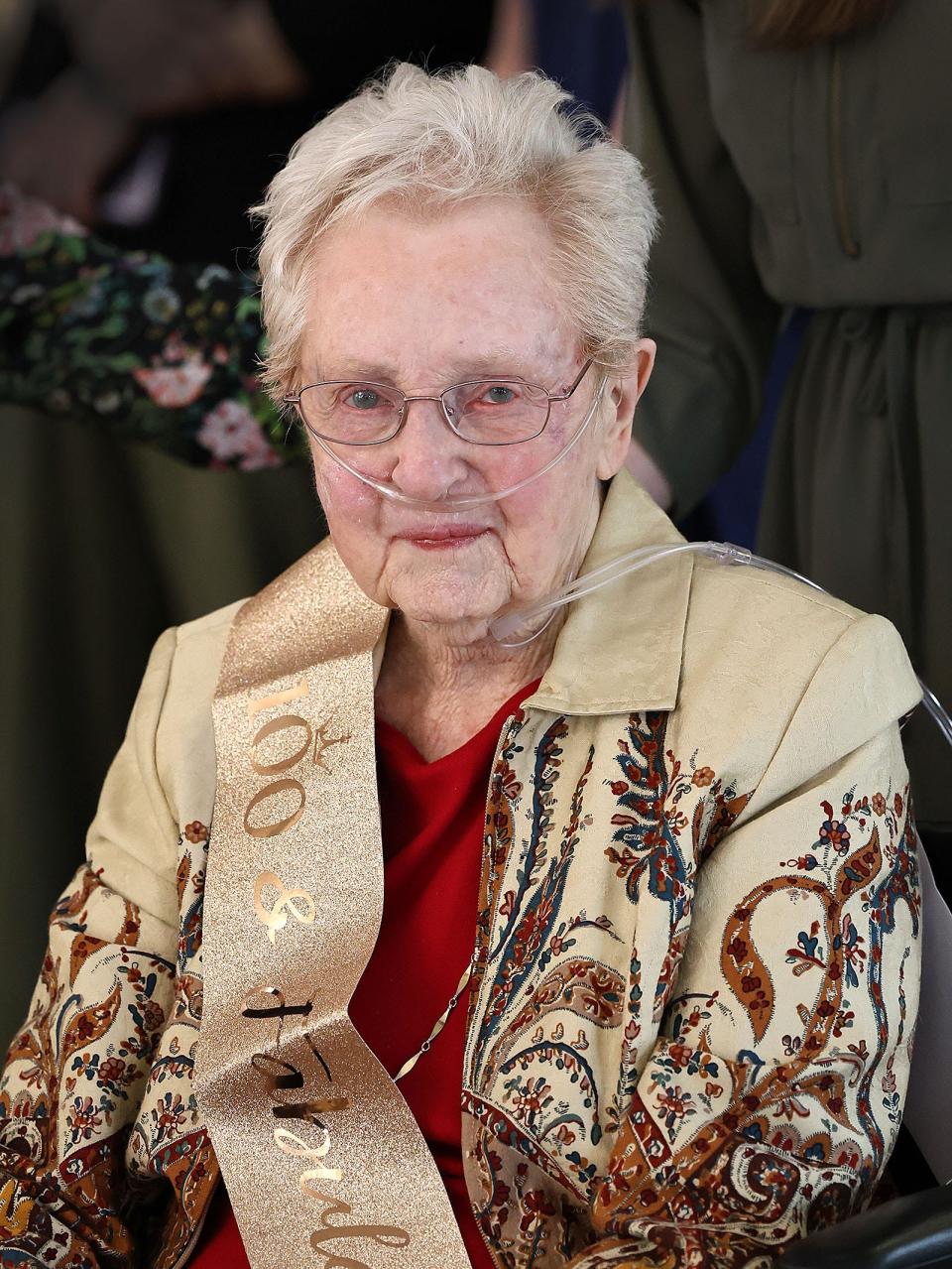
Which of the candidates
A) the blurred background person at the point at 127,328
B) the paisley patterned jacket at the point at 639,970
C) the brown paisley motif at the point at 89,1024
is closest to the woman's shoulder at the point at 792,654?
the paisley patterned jacket at the point at 639,970

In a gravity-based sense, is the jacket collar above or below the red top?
above

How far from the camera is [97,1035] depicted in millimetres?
1636

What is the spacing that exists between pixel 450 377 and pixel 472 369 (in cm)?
2

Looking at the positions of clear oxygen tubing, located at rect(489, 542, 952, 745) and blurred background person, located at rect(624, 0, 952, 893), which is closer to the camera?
clear oxygen tubing, located at rect(489, 542, 952, 745)

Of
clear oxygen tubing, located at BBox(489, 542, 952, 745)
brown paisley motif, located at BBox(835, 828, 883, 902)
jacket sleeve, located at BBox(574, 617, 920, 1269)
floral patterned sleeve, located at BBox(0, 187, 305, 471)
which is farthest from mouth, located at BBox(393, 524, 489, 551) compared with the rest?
floral patterned sleeve, located at BBox(0, 187, 305, 471)

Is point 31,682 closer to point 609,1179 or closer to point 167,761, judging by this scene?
point 167,761

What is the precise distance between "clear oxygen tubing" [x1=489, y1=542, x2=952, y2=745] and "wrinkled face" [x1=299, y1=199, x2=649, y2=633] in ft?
0.10

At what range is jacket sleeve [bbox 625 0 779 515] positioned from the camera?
6.79 feet

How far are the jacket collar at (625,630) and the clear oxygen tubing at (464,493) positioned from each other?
149 millimetres

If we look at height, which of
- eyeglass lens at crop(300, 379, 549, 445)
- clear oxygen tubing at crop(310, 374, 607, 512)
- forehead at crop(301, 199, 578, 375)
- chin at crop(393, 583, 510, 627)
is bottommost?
chin at crop(393, 583, 510, 627)

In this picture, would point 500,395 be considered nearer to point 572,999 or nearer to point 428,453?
point 428,453

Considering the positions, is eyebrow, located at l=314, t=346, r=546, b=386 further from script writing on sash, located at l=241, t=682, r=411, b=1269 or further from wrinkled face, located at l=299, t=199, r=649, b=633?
script writing on sash, located at l=241, t=682, r=411, b=1269

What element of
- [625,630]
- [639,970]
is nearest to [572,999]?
[639,970]

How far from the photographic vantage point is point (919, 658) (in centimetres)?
199
